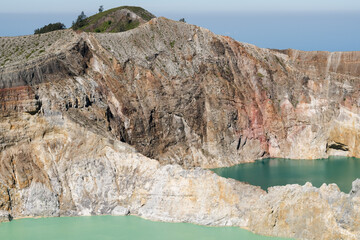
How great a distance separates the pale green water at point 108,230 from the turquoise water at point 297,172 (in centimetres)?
1252

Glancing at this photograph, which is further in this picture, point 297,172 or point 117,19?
point 117,19

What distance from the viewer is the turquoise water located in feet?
196

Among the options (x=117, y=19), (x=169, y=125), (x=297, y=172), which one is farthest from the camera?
(x=117, y=19)

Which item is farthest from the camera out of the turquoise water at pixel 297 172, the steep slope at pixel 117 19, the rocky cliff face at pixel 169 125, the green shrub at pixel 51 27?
the green shrub at pixel 51 27

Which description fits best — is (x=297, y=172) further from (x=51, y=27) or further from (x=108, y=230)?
(x=51, y=27)

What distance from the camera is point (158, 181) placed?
49812 mm

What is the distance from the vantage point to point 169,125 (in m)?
67.2

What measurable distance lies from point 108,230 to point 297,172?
82.6 feet

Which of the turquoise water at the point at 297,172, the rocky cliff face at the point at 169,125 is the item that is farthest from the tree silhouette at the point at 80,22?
the turquoise water at the point at 297,172

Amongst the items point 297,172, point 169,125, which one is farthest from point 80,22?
point 297,172

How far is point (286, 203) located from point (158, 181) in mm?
10778

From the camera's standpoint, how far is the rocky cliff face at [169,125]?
47.7 m

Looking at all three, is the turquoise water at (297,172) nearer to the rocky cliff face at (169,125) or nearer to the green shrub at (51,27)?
the rocky cliff face at (169,125)

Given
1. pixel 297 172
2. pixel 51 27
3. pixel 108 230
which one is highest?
pixel 51 27
